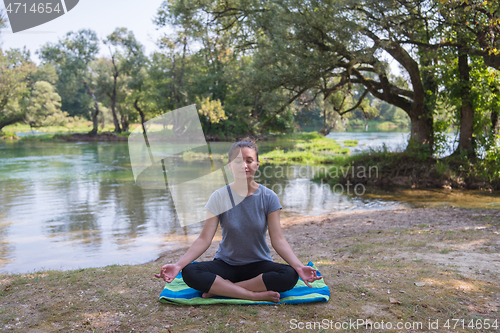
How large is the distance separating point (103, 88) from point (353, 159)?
39.9 meters

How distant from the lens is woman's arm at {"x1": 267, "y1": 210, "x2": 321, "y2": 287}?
9.79 ft

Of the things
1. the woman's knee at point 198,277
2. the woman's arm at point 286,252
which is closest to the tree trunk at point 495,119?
the woman's arm at point 286,252

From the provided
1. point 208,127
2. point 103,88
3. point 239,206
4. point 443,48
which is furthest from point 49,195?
point 103,88

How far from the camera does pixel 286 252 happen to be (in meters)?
3.15

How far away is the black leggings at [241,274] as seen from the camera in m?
3.14

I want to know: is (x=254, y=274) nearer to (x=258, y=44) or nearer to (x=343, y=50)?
(x=343, y=50)

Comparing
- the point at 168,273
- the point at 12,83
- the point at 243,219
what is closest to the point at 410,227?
the point at 243,219

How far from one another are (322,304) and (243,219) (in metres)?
0.98

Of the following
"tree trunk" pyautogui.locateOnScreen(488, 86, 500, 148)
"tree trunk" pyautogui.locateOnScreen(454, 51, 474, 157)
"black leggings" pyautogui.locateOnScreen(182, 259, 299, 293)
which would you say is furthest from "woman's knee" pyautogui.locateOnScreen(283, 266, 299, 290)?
"tree trunk" pyautogui.locateOnScreen(488, 86, 500, 148)

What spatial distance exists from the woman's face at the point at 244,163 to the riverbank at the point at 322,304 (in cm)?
112

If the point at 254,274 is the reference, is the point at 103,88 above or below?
above

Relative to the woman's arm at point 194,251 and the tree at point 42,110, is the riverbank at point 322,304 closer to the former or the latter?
the woman's arm at point 194,251

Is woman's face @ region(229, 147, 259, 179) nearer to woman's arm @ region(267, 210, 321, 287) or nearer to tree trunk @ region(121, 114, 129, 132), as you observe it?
woman's arm @ region(267, 210, 321, 287)

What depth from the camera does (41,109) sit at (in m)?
45.3
